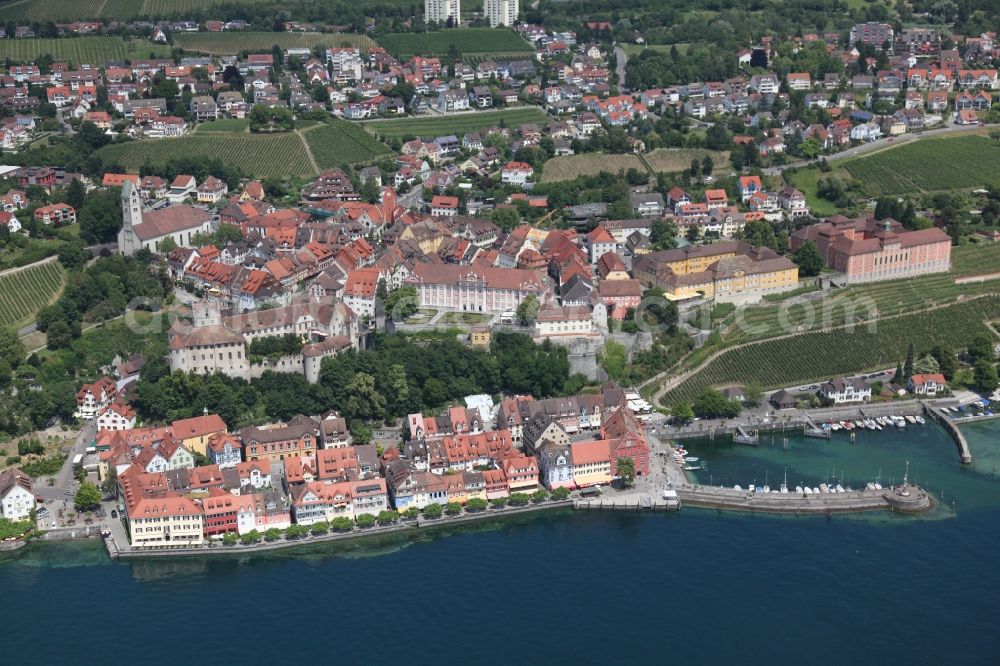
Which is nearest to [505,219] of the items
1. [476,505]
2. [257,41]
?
[476,505]

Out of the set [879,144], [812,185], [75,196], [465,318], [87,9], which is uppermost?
[87,9]

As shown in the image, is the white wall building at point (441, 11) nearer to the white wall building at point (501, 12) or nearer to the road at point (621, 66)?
the white wall building at point (501, 12)

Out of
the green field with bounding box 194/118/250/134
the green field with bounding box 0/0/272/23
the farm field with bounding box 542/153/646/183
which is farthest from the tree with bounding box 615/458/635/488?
the green field with bounding box 0/0/272/23

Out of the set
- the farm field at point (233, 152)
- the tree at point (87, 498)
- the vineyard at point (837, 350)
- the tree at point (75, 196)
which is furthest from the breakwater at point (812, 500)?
the farm field at point (233, 152)

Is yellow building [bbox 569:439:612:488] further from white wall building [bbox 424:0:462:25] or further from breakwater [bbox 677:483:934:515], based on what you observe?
white wall building [bbox 424:0:462:25]

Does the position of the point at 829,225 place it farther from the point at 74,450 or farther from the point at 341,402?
the point at 74,450

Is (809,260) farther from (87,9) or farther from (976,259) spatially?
(87,9)

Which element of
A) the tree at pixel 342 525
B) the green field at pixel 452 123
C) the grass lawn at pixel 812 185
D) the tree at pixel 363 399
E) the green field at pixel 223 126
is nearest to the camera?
the tree at pixel 342 525
